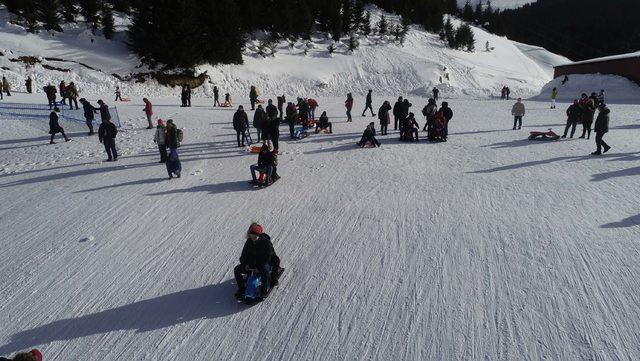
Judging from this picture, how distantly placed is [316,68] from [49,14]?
24.3m

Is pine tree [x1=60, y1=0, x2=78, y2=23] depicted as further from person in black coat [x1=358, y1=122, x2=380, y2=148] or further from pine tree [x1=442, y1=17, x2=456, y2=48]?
pine tree [x1=442, y1=17, x2=456, y2=48]

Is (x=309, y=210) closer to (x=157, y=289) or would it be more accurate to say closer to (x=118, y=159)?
(x=157, y=289)

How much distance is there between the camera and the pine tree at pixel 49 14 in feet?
105

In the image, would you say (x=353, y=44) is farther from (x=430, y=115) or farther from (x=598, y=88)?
(x=430, y=115)

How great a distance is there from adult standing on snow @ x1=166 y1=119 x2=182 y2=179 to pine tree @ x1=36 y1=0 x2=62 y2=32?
31.0 meters

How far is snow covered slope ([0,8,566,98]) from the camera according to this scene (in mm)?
28922

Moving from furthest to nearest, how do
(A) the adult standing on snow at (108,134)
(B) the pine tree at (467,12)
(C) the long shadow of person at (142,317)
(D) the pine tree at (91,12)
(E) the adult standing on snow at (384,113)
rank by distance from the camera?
(B) the pine tree at (467,12)
(D) the pine tree at (91,12)
(E) the adult standing on snow at (384,113)
(A) the adult standing on snow at (108,134)
(C) the long shadow of person at (142,317)

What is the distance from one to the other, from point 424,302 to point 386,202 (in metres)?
3.59

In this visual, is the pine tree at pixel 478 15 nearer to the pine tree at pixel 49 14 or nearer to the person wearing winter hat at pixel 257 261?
the pine tree at pixel 49 14

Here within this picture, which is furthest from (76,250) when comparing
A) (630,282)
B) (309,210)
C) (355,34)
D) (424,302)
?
(355,34)

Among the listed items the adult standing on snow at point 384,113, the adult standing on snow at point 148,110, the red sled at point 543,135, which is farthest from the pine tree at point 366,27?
the red sled at point 543,135

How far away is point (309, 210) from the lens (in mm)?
8266

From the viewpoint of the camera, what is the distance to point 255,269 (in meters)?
5.28

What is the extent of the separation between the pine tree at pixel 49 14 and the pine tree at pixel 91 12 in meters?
2.05
